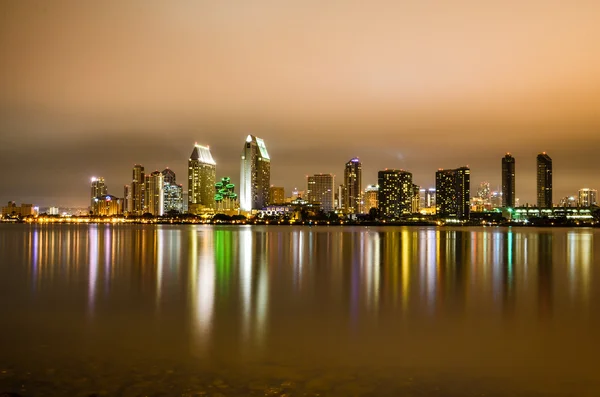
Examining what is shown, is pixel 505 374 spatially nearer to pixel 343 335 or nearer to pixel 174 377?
pixel 343 335

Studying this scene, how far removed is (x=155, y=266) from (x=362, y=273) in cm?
1281

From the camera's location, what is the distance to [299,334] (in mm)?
14273

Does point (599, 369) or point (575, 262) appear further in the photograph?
point (575, 262)

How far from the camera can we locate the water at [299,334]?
32.0ft

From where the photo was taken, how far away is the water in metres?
9.77

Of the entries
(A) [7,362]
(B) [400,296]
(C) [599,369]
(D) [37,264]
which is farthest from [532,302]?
(D) [37,264]

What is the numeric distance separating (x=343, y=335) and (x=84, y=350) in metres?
6.22

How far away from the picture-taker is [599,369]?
11008 millimetres

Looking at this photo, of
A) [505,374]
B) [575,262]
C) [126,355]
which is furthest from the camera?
[575,262]

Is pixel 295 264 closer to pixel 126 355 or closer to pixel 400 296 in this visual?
pixel 400 296

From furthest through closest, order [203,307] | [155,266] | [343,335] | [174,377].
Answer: [155,266] < [203,307] < [343,335] < [174,377]

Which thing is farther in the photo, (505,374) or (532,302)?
(532,302)

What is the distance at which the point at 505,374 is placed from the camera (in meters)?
10.6

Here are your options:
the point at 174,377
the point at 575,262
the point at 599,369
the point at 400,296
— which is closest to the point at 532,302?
the point at 400,296
